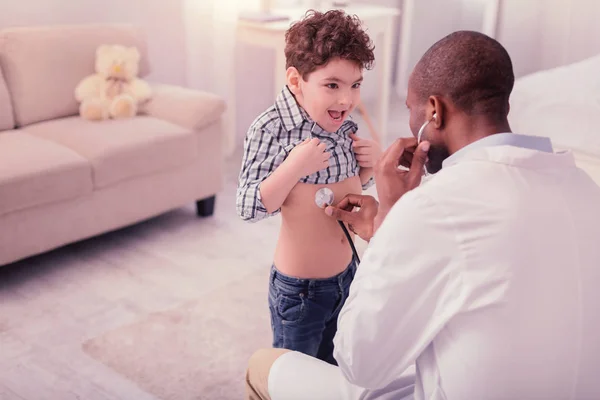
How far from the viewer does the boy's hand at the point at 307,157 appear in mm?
1590

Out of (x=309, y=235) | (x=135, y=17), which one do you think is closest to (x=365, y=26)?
(x=135, y=17)

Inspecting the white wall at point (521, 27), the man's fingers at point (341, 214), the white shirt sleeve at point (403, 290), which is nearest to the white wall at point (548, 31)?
the white wall at point (521, 27)

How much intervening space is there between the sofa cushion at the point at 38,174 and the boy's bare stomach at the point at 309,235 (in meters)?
1.48

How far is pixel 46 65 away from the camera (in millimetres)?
3451

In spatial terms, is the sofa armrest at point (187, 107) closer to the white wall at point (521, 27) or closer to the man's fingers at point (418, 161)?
the man's fingers at point (418, 161)

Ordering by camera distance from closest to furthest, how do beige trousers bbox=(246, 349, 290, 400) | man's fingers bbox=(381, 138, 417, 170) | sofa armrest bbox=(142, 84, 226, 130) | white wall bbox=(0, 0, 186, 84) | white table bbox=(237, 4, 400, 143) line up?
1. man's fingers bbox=(381, 138, 417, 170)
2. beige trousers bbox=(246, 349, 290, 400)
3. sofa armrest bbox=(142, 84, 226, 130)
4. white wall bbox=(0, 0, 186, 84)
5. white table bbox=(237, 4, 400, 143)

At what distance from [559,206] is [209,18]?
359 centimetres

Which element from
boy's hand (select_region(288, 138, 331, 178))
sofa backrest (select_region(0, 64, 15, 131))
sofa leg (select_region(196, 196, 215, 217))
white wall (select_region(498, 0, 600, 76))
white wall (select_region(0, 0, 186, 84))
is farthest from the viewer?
white wall (select_region(498, 0, 600, 76))

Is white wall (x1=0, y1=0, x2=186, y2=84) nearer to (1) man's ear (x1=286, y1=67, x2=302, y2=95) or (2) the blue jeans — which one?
(1) man's ear (x1=286, y1=67, x2=302, y2=95)

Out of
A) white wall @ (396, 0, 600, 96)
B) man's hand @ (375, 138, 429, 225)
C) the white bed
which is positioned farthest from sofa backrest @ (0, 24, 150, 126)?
white wall @ (396, 0, 600, 96)

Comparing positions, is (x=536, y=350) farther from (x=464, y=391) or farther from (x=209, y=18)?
(x=209, y=18)

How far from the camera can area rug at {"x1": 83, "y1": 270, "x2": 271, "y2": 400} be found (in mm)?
2299

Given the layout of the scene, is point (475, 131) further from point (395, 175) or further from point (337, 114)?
point (337, 114)

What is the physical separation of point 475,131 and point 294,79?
59 cm
